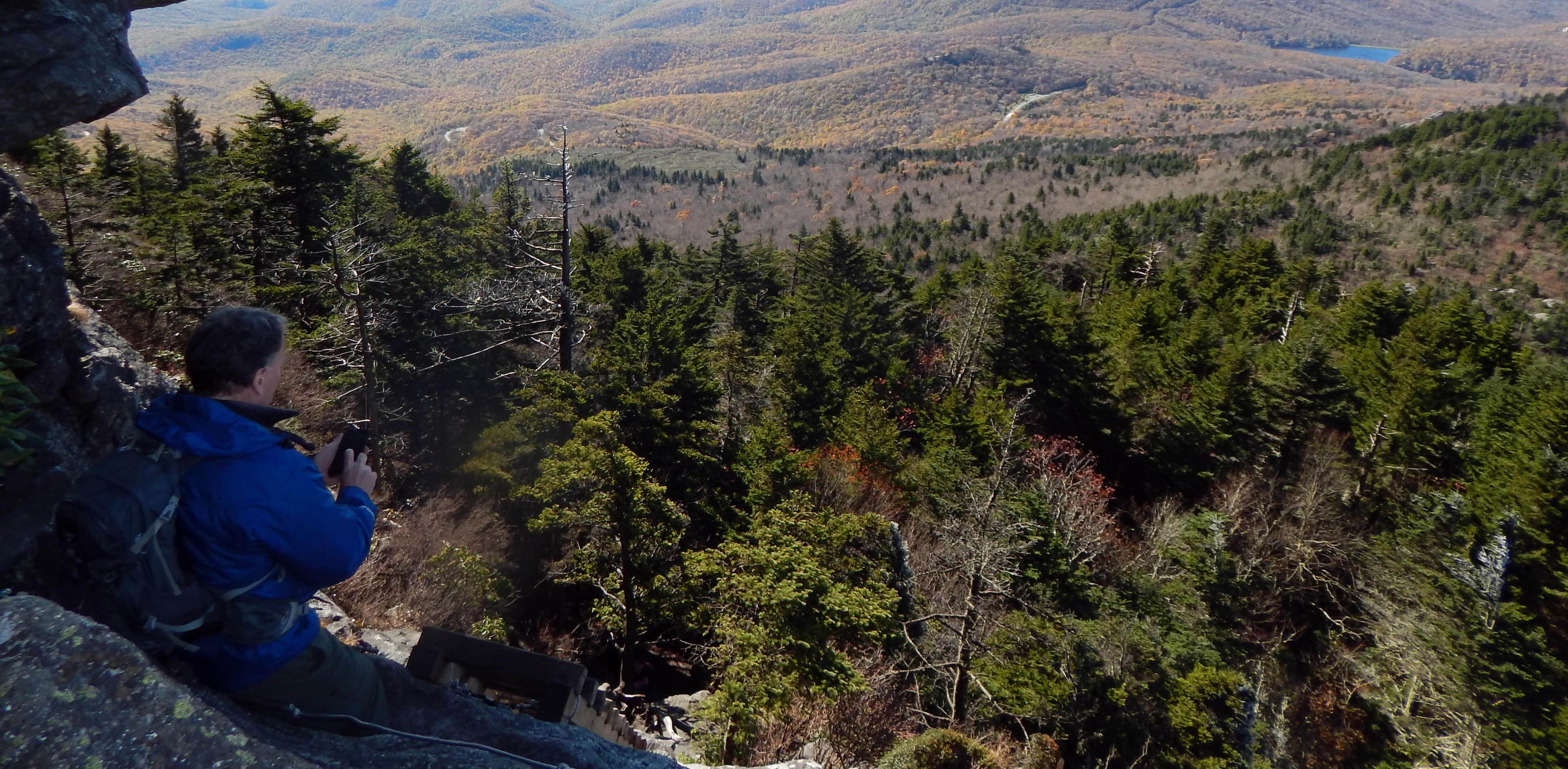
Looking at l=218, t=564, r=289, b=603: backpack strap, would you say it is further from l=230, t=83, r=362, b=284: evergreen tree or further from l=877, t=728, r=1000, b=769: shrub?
l=230, t=83, r=362, b=284: evergreen tree

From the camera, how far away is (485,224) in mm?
30797

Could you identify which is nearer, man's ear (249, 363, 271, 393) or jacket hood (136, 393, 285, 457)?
jacket hood (136, 393, 285, 457)

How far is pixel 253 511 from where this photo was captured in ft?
8.37

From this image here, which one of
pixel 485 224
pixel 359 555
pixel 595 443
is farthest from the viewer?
pixel 485 224

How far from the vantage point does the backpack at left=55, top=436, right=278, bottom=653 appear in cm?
240

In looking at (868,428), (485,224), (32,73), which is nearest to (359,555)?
(32,73)

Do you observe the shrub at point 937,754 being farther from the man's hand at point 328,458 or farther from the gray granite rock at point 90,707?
the gray granite rock at point 90,707

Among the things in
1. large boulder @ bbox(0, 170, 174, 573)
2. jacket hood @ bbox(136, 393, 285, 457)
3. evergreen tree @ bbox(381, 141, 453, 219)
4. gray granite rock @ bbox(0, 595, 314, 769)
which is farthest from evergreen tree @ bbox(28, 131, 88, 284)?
Result: gray granite rock @ bbox(0, 595, 314, 769)

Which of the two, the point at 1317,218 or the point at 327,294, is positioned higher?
the point at 327,294

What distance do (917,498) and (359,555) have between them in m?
19.9

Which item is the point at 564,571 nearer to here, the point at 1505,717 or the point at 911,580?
the point at 911,580

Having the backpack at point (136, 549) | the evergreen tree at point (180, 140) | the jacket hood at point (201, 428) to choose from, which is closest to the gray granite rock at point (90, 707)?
the backpack at point (136, 549)

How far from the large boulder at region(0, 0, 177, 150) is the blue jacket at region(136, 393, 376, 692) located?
397 centimetres

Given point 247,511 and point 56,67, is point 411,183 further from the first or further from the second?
point 247,511
